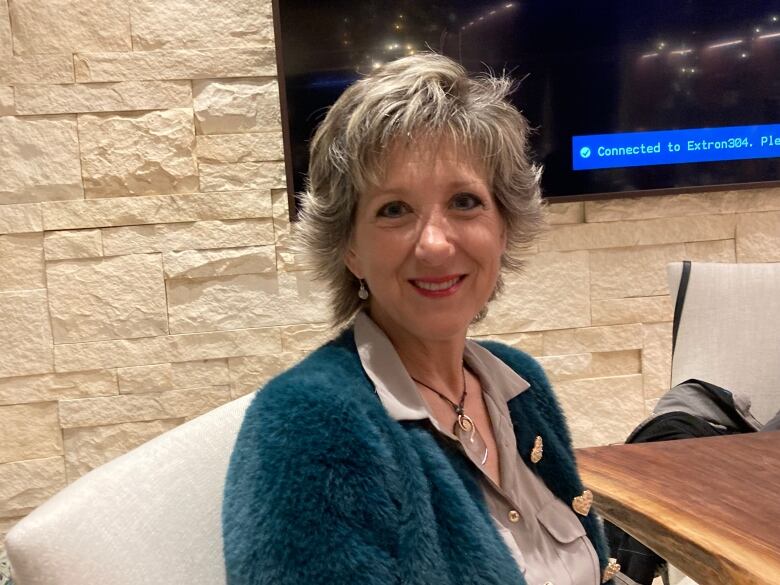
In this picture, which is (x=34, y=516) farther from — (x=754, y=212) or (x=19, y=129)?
(x=754, y=212)

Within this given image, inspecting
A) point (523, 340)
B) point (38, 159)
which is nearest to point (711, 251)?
point (523, 340)

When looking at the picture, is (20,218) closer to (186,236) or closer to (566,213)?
(186,236)

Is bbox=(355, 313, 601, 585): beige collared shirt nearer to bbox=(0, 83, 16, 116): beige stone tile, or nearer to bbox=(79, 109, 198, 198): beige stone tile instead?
bbox=(79, 109, 198, 198): beige stone tile

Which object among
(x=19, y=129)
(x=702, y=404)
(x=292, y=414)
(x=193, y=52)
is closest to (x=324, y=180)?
(x=292, y=414)

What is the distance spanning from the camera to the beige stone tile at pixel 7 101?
→ 203cm

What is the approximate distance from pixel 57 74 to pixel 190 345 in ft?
2.96

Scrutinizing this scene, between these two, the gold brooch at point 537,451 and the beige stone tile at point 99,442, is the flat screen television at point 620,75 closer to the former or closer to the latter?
the beige stone tile at point 99,442

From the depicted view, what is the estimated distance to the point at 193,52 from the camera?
209 cm

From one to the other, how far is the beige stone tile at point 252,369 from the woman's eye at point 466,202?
137 centimetres

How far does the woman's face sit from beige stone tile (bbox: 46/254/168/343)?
4.45 ft

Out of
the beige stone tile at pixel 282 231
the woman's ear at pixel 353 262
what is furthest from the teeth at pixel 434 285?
the beige stone tile at pixel 282 231

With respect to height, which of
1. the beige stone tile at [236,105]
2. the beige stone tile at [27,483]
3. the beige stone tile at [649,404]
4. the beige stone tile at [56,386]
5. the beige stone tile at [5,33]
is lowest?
the beige stone tile at [27,483]

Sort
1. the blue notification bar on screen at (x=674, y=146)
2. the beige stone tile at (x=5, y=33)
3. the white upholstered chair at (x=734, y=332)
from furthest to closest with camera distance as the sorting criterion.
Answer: the blue notification bar on screen at (x=674, y=146) → the beige stone tile at (x=5, y=33) → the white upholstered chair at (x=734, y=332)

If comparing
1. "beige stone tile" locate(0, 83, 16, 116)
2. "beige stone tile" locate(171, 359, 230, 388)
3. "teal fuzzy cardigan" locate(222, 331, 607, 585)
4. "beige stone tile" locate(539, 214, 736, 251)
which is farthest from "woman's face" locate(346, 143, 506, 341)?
"beige stone tile" locate(0, 83, 16, 116)
